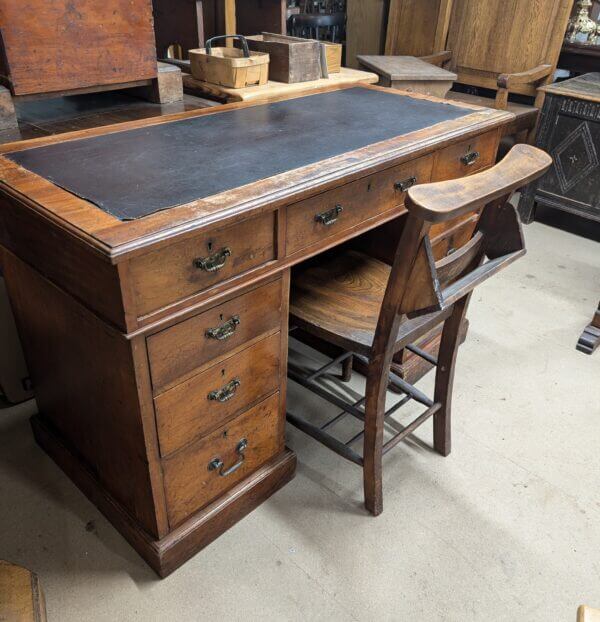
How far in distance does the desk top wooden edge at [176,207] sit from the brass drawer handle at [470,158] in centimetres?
19

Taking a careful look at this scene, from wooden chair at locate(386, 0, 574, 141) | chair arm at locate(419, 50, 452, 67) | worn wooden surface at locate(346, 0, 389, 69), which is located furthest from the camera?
worn wooden surface at locate(346, 0, 389, 69)

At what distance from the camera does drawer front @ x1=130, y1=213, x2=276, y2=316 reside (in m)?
1.00

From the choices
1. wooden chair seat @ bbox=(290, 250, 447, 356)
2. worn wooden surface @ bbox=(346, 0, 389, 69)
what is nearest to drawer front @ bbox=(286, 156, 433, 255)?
wooden chair seat @ bbox=(290, 250, 447, 356)

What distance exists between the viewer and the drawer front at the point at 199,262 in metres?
1.00

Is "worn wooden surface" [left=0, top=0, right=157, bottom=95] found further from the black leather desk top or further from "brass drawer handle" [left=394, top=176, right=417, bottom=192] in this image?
"brass drawer handle" [left=394, top=176, right=417, bottom=192]

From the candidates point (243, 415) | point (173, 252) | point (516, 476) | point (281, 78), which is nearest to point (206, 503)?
point (243, 415)

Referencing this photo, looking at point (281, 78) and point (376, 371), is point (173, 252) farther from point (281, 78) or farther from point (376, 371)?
point (281, 78)

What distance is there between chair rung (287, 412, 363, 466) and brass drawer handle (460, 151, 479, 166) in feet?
2.94

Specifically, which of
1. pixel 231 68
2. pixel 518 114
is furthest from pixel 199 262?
pixel 518 114

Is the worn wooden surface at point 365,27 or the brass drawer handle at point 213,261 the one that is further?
the worn wooden surface at point 365,27

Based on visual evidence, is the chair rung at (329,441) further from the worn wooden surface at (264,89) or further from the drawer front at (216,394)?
the worn wooden surface at (264,89)

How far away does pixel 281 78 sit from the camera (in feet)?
6.26

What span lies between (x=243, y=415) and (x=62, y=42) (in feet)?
3.43

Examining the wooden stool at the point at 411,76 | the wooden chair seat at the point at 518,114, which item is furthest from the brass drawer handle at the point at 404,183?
the wooden chair seat at the point at 518,114
